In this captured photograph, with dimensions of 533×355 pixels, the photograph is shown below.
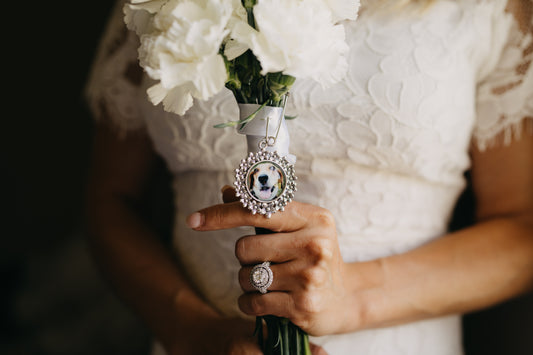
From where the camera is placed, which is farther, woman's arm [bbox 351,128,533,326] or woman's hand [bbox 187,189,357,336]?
woman's arm [bbox 351,128,533,326]

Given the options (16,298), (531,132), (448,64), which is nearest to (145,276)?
(448,64)

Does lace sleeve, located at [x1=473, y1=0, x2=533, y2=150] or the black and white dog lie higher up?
lace sleeve, located at [x1=473, y1=0, x2=533, y2=150]

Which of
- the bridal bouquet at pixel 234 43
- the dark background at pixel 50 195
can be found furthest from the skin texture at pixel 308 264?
the dark background at pixel 50 195

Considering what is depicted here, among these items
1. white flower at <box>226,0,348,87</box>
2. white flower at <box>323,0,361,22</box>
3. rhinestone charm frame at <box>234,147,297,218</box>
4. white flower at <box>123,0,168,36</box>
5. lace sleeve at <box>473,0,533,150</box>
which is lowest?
rhinestone charm frame at <box>234,147,297,218</box>

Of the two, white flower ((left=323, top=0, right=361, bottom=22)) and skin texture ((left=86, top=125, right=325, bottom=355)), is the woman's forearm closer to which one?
skin texture ((left=86, top=125, right=325, bottom=355))

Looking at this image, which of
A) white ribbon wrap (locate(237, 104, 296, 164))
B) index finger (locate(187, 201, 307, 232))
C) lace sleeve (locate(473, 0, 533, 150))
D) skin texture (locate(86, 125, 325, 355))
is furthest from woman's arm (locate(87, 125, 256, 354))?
lace sleeve (locate(473, 0, 533, 150))

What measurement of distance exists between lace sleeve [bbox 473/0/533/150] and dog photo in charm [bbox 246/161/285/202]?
56cm

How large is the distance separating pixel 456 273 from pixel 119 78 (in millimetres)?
855

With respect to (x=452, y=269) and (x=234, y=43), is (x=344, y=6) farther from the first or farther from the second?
(x=452, y=269)

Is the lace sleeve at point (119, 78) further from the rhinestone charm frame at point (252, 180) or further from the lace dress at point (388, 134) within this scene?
the rhinestone charm frame at point (252, 180)

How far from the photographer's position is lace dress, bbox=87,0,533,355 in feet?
2.50

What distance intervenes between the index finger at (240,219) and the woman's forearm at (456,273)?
0.26 meters

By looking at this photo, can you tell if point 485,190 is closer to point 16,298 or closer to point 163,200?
point 163,200

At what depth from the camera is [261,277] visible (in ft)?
2.00
